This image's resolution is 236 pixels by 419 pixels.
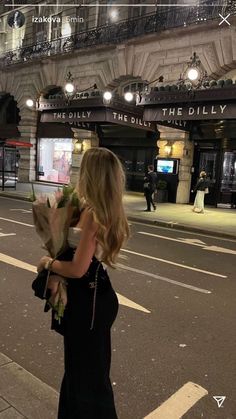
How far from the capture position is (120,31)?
852 inches

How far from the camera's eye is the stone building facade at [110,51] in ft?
59.8

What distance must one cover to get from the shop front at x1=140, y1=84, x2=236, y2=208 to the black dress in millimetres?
12549

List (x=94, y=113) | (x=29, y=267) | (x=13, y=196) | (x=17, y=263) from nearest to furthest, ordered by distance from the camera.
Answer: (x=29, y=267) < (x=17, y=263) < (x=94, y=113) < (x=13, y=196)

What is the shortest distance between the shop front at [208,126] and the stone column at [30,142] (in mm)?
11712

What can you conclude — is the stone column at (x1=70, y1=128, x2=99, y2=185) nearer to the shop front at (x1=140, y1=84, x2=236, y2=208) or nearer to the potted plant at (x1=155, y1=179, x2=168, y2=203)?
the potted plant at (x1=155, y1=179, x2=168, y2=203)

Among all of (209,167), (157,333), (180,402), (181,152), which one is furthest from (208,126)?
(180,402)

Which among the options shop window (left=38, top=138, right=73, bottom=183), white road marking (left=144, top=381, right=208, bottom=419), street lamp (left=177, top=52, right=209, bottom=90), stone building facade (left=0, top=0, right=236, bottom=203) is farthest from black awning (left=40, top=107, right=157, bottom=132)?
white road marking (left=144, top=381, right=208, bottom=419)

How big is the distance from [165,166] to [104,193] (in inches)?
681

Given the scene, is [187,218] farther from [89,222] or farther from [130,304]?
[89,222]

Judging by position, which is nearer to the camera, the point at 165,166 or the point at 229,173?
the point at 229,173

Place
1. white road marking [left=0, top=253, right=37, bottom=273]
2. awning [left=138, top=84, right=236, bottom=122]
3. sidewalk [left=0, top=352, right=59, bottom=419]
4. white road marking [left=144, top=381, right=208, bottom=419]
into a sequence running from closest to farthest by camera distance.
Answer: sidewalk [left=0, top=352, right=59, bottom=419] → white road marking [left=144, top=381, right=208, bottom=419] → white road marking [left=0, top=253, right=37, bottom=273] → awning [left=138, top=84, right=236, bottom=122]

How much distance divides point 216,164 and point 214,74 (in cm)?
402

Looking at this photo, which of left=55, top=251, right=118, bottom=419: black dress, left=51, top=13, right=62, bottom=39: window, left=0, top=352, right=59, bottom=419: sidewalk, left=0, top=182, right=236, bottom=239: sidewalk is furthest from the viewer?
left=51, top=13, right=62, bottom=39: window

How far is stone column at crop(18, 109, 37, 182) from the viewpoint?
26531mm
